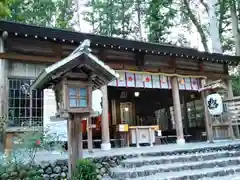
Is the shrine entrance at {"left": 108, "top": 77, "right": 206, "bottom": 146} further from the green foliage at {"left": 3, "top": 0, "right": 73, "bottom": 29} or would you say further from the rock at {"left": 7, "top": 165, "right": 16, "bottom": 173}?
the green foliage at {"left": 3, "top": 0, "right": 73, "bottom": 29}

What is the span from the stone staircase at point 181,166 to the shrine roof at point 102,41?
153 inches

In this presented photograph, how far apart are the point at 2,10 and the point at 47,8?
47.5ft

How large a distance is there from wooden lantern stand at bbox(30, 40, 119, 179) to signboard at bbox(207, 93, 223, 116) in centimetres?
547

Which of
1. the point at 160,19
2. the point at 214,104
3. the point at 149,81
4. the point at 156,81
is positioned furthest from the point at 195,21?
the point at 214,104

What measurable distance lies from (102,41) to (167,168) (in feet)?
14.9

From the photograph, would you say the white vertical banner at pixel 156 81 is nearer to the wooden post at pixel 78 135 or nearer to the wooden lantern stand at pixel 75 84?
the wooden lantern stand at pixel 75 84

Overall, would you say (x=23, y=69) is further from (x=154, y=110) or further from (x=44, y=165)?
(x=154, y=110)

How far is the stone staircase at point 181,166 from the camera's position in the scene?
4774mm

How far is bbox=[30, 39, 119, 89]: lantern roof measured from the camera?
3947 mm

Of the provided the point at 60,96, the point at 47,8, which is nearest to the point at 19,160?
the point at 60,96

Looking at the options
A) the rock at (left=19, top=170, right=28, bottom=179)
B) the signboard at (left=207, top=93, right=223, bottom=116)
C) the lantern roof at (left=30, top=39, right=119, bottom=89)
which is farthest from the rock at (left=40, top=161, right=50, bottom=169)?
the signboard at (left=207, top=93, right=223, bottom=116)

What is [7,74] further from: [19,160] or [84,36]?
[19,160]

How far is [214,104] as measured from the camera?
8.62 meters

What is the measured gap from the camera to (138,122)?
523 inches
